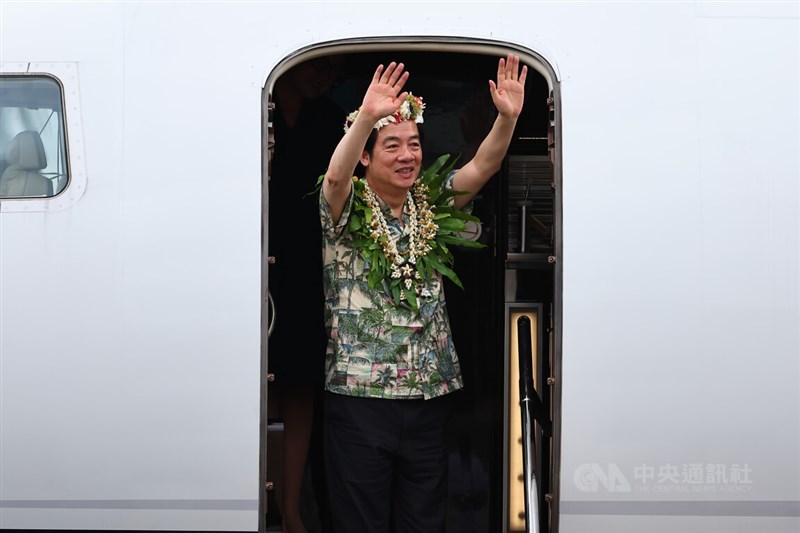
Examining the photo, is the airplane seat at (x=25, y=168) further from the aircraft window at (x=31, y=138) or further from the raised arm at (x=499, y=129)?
the raised arm at (x=499, y=129)

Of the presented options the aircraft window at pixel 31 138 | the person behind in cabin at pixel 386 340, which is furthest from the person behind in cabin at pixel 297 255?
the aircraft window at pixel 31 138

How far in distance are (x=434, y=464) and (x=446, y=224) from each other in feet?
2.95

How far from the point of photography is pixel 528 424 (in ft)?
10.8

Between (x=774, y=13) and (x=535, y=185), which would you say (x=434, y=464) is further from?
(x=774, y=13)

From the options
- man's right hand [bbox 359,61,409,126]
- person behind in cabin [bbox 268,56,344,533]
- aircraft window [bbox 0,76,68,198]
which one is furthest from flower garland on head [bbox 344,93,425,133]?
aircraft window [bbox 0,76,68,198]

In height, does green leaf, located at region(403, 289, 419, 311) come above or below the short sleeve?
below

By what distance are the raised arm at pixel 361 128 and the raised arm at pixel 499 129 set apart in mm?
319

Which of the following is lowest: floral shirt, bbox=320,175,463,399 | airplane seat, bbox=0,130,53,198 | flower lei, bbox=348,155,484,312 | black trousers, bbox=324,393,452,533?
black trousers, bbox=324,393,452,533

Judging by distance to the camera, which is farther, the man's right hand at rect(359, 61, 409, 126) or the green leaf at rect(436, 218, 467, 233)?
the green leaf at rect(436, 218, 467, 233)

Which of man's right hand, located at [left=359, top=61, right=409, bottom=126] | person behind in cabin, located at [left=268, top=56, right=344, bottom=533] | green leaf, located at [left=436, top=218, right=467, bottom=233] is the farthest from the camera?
person behind in cabin, located at [left=268, top=56, right=344, bottom=533]

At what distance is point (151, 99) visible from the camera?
303 cm

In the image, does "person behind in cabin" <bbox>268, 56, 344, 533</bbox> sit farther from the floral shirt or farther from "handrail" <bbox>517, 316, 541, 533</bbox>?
"handrail" <bbox>517, 316, 541, 533</bbox>

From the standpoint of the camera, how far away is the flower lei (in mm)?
3404

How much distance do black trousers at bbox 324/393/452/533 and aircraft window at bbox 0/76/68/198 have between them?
4.11ft
